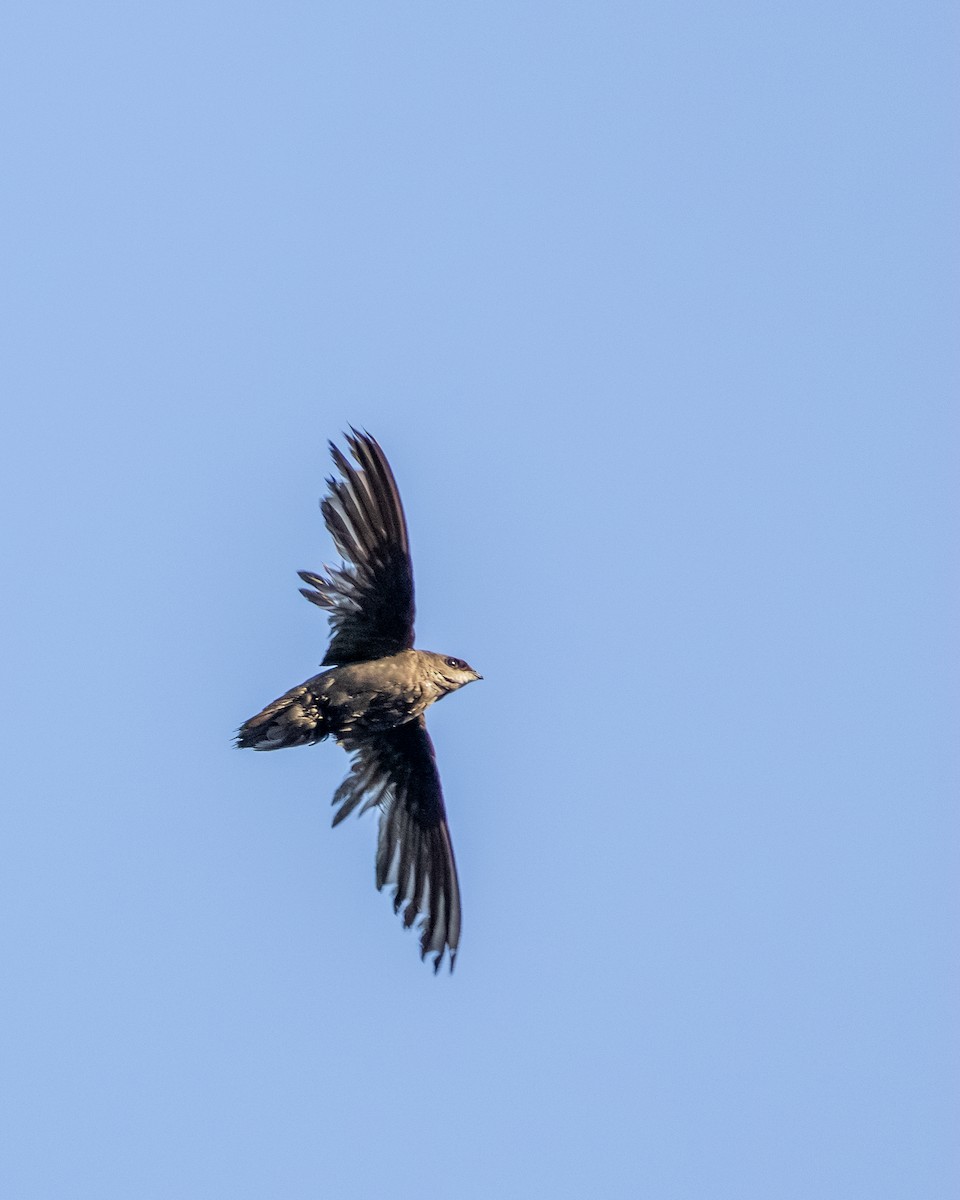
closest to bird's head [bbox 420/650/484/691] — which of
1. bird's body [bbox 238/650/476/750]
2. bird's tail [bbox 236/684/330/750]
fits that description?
bird's body [bbox 238/650/476/750]

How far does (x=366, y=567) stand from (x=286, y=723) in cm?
137

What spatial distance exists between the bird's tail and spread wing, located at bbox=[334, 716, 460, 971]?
1339 millimetres

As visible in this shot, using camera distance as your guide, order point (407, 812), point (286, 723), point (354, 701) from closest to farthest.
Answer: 1. point (286, 723)
2. point (354, 701)
3. point (407, 812)

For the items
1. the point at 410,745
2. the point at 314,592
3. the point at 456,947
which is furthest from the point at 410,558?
the point at 456,947

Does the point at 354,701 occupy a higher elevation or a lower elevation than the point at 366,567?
lower

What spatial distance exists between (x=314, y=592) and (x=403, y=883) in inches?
111

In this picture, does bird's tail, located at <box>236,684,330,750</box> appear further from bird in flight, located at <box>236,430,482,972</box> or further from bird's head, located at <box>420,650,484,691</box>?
bird's head, located at <box>420,650,484,691</box>

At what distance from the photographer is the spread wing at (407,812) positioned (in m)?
17.2

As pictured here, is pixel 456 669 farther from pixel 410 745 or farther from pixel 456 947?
pixel 456 947

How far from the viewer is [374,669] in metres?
16.2

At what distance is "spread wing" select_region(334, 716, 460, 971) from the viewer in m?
17.2

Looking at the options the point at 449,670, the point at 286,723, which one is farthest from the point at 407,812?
the point at 286,723

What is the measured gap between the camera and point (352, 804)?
57.5 ft

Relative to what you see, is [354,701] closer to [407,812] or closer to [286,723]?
[286,723]
